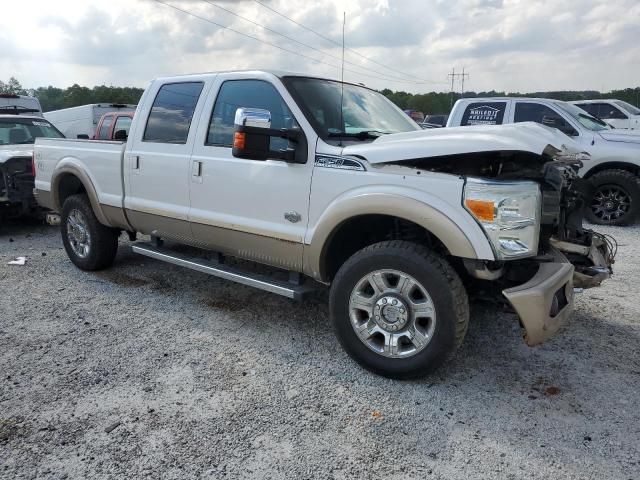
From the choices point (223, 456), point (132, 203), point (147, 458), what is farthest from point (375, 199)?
point (132, 203)

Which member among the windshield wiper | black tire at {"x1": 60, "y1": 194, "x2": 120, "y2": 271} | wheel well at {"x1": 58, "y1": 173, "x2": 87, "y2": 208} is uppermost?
the windshield wiper

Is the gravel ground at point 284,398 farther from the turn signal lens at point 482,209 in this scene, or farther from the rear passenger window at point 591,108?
the rear passenger window at point 591,108

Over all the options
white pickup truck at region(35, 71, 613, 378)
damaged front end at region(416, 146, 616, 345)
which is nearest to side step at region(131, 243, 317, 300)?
white pickup truck at region(35, 71, 613, 378)

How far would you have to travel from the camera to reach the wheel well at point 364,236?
3.55 m

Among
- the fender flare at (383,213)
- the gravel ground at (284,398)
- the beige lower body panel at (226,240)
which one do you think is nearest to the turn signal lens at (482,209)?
the fender flare at (383,213)

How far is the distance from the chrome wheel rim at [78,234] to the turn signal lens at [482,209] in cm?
424

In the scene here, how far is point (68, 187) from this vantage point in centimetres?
603

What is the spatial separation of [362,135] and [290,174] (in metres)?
0.69

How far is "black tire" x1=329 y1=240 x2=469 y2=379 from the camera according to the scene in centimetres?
315

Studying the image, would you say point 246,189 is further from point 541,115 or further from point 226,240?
point 541,115

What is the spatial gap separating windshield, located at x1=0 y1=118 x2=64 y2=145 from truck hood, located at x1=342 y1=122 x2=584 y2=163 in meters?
7.38

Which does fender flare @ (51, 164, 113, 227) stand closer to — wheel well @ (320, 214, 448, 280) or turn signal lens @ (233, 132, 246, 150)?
turn signal lens @ (233, 132, 246, 150)

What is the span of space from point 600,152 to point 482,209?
670 cm

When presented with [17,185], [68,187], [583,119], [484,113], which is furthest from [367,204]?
[583,119]
